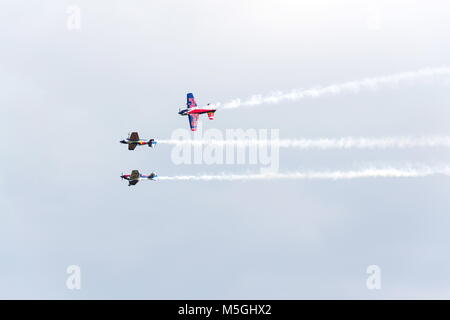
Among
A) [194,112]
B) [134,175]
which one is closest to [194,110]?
[194,112]

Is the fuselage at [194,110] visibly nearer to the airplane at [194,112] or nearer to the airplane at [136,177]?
the airplane at [194,112]

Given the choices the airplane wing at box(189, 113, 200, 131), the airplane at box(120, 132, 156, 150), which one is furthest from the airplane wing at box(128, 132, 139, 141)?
the airplane wing at box(189, 113, 200, 131)

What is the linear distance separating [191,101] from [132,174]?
1559cm

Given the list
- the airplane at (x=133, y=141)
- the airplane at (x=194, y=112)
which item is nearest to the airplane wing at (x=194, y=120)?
the airplane at (x=194, y=112)

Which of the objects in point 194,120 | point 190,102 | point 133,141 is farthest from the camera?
point 190,102

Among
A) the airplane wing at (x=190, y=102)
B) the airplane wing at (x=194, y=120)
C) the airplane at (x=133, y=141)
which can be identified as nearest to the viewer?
the airplane at (x=133, y=141)

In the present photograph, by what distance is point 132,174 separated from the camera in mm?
123062

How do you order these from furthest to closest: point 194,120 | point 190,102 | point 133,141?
point 190,102 → point 194,120 → point 133,141

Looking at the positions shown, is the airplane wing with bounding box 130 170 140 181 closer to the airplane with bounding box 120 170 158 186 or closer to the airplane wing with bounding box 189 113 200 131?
the airplane with bounding box 120 170 158 186

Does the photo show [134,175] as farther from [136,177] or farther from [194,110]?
[194,110]
